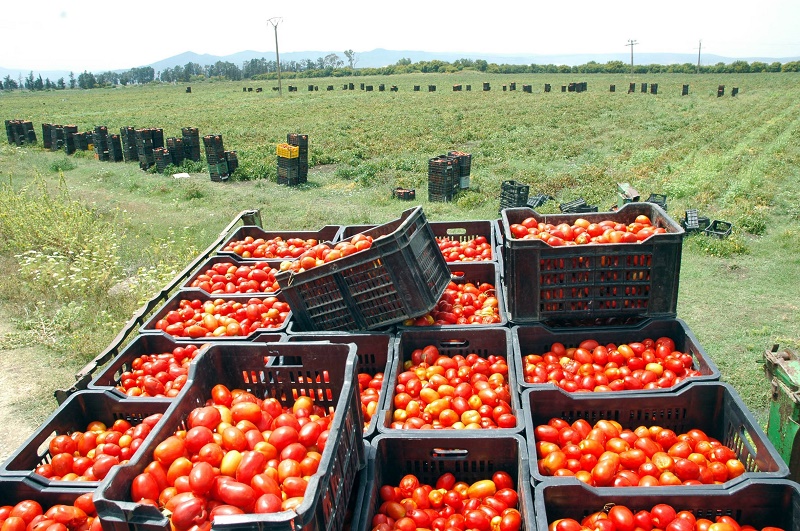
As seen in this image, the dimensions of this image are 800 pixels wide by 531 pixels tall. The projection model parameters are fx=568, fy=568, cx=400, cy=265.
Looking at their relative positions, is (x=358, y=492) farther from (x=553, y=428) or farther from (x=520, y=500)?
(x=553, y=428)

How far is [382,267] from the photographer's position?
4.28 metres

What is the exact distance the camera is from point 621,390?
3842 millimetres

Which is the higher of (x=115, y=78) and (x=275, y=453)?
(x=115, y=78)

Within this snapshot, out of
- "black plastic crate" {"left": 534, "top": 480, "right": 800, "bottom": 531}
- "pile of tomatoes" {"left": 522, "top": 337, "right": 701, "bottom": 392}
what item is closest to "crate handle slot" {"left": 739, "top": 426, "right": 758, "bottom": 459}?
"black plastic crate" {"left": 534, "top": 480, "right": 800, "bottom": 531}

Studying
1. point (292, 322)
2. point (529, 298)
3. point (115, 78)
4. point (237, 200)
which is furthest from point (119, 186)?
point (115, 78)

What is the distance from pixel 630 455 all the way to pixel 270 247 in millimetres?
4577

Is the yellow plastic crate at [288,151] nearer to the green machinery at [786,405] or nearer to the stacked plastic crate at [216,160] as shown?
the stacked plastic crate at [216,160]

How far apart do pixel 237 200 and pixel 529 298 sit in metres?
11.3

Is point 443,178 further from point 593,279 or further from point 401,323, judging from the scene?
point 593,279

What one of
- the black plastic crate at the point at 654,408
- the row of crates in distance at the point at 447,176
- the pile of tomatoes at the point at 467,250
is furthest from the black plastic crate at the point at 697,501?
the row of crates in distance at the point at 447,176

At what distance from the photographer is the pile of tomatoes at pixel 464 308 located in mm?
4684

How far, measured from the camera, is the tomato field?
286cm

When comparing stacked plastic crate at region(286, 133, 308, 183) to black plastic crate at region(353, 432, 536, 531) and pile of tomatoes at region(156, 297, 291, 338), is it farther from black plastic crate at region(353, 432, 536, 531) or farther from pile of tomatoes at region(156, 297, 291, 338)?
black plastic crate at region(353, 432, 536, 531)

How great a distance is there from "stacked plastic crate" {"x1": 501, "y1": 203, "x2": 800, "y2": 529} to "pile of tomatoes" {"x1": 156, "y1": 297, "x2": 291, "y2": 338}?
213 centimetres
